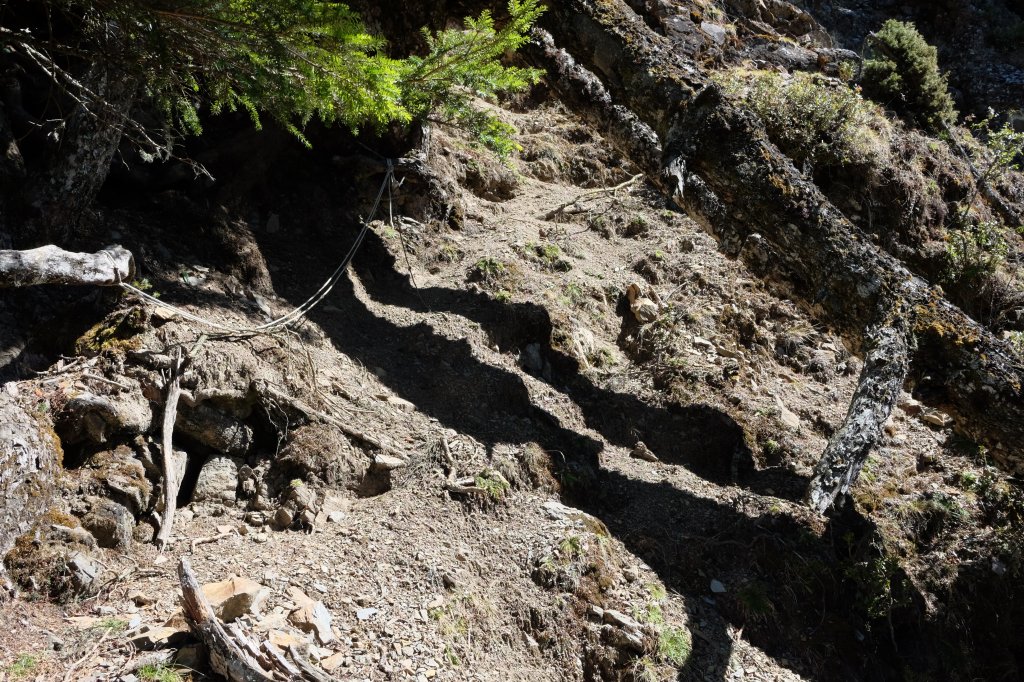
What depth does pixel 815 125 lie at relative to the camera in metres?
7.96

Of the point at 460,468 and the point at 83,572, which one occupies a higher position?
the point at 460,468

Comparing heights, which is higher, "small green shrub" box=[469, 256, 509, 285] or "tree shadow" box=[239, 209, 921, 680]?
"small green shrub" box=[469, 256, 509, 285]

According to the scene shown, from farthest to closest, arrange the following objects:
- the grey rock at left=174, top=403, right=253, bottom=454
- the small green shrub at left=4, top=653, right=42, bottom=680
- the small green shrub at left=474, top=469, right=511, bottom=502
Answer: the small green shrub at left=474, top=469, right=511, bottom=502 < the grey rock at left=174, top=403, right=253, bottom=454 < the small green shrub at left=4, top=653, right=42, bottom=680

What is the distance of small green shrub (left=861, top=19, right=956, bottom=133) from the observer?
9.47 meters

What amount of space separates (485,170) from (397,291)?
2.33 meters

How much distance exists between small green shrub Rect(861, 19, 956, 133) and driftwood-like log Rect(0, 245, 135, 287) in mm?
9824

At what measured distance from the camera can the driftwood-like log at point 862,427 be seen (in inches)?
179

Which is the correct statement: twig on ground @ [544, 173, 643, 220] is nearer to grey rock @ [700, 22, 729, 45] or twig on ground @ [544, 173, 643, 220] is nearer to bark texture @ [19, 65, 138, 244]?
grey rock @ [700, 22, 729, 45]

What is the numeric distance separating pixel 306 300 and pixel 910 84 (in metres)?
9.18

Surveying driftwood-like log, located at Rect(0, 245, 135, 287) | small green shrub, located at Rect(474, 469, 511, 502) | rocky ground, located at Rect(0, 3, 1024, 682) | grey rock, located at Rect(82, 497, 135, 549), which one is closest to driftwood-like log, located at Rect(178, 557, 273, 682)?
rocky ground, located at Rect(0, 3, 1024, 682)

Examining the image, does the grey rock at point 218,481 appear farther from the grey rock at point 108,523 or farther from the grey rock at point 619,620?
the grey rock at point 619,620

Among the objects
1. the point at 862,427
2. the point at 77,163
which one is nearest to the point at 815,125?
the point at 862,427

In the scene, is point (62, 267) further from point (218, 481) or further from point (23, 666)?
point (23, 666)

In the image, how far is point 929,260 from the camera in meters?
7.68
